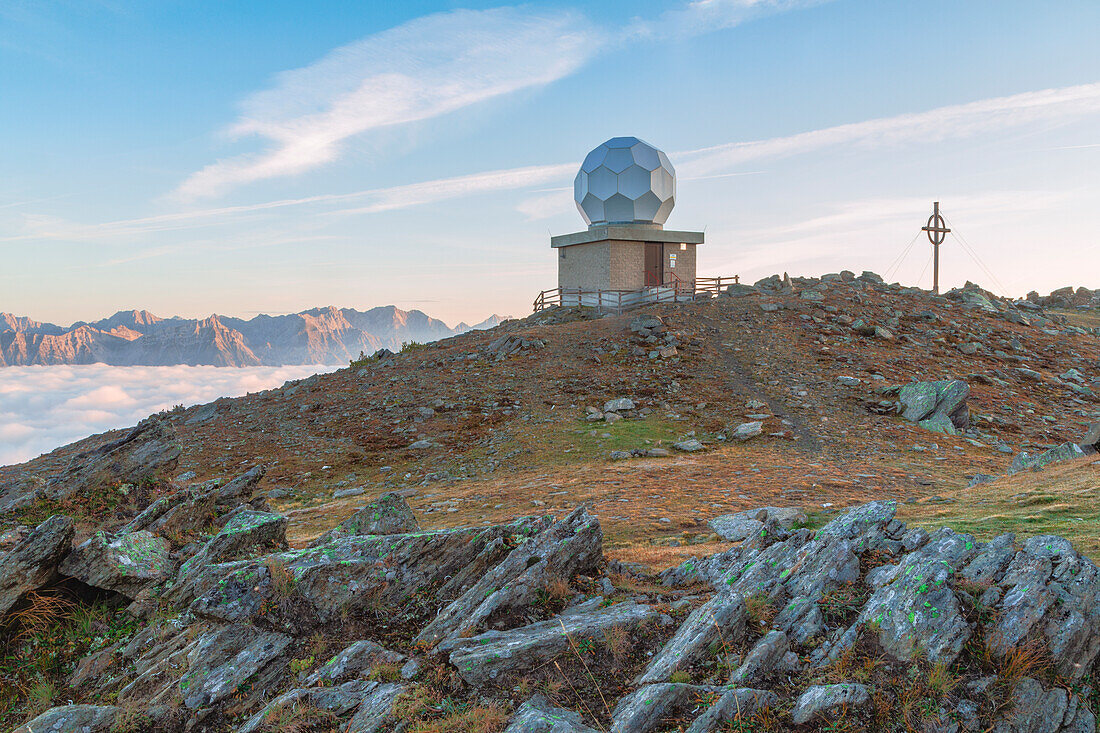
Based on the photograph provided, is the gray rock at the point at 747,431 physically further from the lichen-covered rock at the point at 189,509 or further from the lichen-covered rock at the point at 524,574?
the lichen-covered rock at the point at 189,509

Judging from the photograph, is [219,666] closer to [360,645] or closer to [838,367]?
[360,645]

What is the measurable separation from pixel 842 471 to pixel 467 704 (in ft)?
45.6

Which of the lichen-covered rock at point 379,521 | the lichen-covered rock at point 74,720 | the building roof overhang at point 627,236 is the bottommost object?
the lichen-covered rock at point 74,720

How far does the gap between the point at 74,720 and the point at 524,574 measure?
4859 mm

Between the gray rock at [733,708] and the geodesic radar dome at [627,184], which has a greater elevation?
the geodesic radar dome at [627,184]

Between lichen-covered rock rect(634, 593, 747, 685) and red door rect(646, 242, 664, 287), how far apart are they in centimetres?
3362

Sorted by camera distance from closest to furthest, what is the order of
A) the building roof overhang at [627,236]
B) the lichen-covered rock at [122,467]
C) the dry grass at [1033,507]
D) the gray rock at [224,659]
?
the gray rock at [224,659]
the dry grass at [1033,507]
the lichen-covered rock at [122,467]
the building roof overhang at [627,236]

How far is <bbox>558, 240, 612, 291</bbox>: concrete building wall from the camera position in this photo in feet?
123

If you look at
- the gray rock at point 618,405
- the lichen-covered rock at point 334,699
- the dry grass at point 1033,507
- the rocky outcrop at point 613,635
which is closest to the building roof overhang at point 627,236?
the gray rock at point 618,405

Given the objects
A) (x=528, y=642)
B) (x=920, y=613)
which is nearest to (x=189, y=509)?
(x=528, y=642)

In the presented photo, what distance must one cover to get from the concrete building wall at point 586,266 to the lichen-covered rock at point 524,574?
99.4ft

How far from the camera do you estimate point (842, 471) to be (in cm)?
1650

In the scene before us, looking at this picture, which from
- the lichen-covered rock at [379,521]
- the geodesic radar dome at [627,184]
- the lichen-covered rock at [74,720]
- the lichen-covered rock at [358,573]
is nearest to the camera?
the lichen-covered rock at [74,720]

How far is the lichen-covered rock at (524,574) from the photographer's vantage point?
6758 mm
